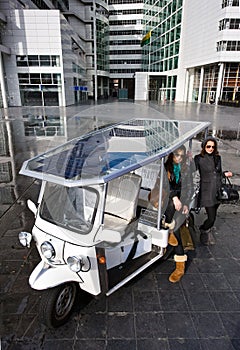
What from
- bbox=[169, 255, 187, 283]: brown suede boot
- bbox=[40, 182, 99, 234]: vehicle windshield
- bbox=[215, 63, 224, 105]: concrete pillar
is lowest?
bbox=[169, 255, 187, 283]: brown suede boot

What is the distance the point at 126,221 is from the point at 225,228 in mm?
2395

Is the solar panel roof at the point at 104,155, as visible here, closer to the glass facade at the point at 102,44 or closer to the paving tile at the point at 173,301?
the paving tile at the point at 173,301

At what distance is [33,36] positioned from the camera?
28.8m

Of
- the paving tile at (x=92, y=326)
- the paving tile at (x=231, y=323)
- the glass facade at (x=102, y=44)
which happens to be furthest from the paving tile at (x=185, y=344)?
the glass facade at (x=102, y=44)

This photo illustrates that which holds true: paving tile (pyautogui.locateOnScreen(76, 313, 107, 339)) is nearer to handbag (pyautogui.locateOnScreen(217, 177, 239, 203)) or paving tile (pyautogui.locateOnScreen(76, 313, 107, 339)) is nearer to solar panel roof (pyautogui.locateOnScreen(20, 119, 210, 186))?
solar panel roof (pyautogui.locateOnScreen(20, 119, 210, 186))

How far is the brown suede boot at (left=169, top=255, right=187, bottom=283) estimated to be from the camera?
3131 millimetres

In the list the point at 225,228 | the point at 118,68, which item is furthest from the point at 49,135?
the point at 118,68

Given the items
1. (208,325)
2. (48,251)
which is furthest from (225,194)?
(48,251)

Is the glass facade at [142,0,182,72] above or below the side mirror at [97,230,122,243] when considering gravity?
above

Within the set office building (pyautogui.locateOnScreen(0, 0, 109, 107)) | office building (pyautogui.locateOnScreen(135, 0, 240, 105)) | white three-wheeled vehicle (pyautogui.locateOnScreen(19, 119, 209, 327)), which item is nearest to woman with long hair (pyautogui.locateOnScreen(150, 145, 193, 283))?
white three-wheeled vehicle (pyautogui.locateOnScreen(19, 119, 209, 327))

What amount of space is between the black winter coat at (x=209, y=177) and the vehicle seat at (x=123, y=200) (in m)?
1.29

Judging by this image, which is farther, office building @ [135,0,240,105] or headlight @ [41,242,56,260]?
office building @ [135,0,240,105]

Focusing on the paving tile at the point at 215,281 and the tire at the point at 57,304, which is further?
the paving tile at the point at 215,281

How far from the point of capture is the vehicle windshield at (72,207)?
233 cm
